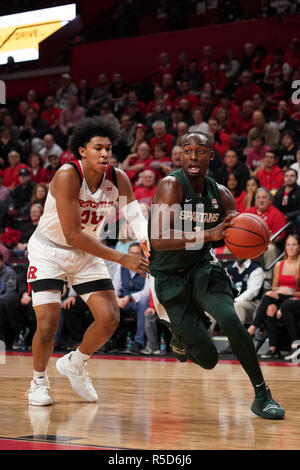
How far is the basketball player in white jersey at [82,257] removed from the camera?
4.56 m

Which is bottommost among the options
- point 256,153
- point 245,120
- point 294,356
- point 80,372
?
point 294,356

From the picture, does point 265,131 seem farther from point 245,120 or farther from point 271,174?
point 271,174

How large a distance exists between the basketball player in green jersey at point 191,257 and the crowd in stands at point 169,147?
11.8 ft

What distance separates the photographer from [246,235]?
3.94m

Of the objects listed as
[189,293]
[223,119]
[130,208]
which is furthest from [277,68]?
[189,293]

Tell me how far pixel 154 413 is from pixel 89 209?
1.36 m

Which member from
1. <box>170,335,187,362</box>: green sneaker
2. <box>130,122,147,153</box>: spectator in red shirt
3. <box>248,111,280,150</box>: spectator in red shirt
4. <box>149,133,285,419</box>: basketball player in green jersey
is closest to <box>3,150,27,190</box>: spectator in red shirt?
<box>130,122,147,153</box>: spectator in red shirt

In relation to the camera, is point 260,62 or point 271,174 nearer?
point 271,174

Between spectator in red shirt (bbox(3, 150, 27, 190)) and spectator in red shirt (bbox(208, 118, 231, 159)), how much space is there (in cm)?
358

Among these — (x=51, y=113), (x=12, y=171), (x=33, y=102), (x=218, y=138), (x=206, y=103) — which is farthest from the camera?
(x=33, y=102)

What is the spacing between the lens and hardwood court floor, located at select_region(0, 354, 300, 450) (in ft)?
10.9

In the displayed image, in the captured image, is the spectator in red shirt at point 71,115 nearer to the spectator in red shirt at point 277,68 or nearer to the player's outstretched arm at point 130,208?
the spectator in red shirt at point 277,68

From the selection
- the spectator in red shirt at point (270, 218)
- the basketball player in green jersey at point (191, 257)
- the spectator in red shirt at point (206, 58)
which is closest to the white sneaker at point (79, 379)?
the basketball player in green jersey at point (191, 257)

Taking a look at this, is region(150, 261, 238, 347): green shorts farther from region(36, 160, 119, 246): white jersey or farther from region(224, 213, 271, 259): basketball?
region(36, 160, 119, 246): white jersey
